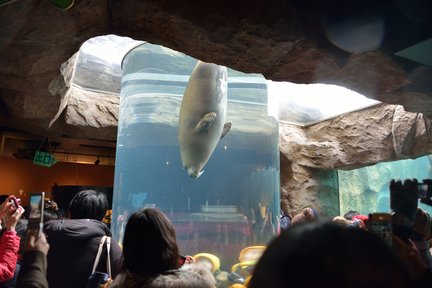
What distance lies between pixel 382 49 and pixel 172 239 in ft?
6.68

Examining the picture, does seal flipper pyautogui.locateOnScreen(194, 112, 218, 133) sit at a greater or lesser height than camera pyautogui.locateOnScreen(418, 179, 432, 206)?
greater

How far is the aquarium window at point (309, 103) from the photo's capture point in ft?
25.8

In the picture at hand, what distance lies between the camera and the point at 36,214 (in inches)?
46.3

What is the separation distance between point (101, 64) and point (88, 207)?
535 centimetres

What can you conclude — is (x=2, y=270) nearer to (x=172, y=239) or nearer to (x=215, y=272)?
(x=172, y=239)

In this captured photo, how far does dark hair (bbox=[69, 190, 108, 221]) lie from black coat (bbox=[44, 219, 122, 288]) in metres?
0.21

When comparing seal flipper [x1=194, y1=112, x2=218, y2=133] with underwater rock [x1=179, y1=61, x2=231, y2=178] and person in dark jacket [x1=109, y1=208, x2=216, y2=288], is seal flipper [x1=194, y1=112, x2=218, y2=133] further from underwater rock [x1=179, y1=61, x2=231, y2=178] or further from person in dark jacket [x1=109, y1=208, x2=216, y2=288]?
person in dark jacket [x1=109, y1=208, x2=216, y2=288]

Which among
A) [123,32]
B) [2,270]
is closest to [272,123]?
[123,32]

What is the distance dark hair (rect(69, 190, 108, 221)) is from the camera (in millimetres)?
2365

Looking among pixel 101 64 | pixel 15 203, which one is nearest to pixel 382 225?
pixel 15 203

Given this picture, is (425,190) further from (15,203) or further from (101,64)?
(101,64)

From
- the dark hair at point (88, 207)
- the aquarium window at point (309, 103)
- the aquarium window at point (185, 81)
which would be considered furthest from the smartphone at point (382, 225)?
the aquarium window at point (309, 103)

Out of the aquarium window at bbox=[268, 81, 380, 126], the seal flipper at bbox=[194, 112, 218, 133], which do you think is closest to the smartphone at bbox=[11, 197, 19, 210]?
the seal flipper at bbox=[194, 112, 218, 133]

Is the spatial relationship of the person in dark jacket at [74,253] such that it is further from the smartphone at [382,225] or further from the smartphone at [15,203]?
the smartphone at [382,225]
